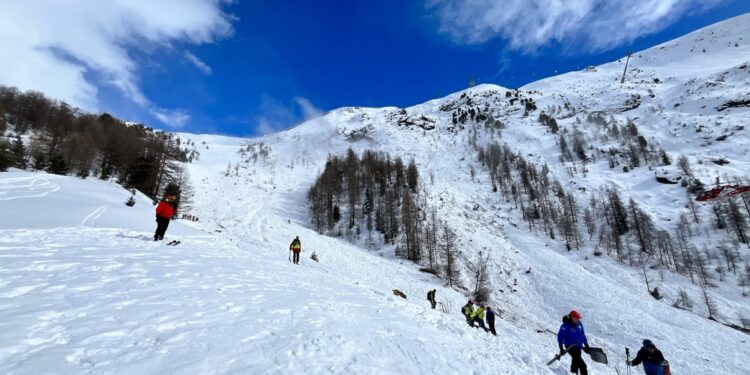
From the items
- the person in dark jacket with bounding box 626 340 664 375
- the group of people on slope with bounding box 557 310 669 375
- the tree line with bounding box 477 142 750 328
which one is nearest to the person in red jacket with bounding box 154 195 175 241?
the group of people on slope with bounding box 557 310 669 375

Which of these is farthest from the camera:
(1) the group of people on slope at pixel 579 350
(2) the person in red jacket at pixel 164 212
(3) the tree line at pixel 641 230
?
(3) the tree line at pixel 641 230

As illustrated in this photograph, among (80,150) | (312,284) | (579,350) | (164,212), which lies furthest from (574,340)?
(80,150)

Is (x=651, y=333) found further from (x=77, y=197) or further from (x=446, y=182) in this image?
(x=446, y=182)

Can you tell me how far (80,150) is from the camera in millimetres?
52312

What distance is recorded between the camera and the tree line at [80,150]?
4600cm

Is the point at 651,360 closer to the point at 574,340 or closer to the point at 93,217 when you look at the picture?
the point at 574,340

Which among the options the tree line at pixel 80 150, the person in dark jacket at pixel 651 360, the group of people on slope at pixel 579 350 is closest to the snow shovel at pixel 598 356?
the group of people on slope at pixel 579 350

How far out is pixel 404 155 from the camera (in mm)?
125688

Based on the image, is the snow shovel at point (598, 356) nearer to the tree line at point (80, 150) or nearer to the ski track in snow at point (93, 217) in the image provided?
the ski track in snow at point (93, 217)

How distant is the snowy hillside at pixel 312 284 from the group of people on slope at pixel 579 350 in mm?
647

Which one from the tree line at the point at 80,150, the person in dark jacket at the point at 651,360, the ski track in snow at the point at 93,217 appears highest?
the tree line at the point at 80,150

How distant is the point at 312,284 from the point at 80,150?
202ft

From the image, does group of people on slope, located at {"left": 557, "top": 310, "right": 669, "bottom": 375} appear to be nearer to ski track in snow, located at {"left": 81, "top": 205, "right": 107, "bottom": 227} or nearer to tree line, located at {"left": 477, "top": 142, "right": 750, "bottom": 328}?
ski track in snow, located at {"left": 81, "top": 205, "right": 107, "bottom": 227}

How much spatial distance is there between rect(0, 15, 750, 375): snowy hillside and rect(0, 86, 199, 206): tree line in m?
7.09
